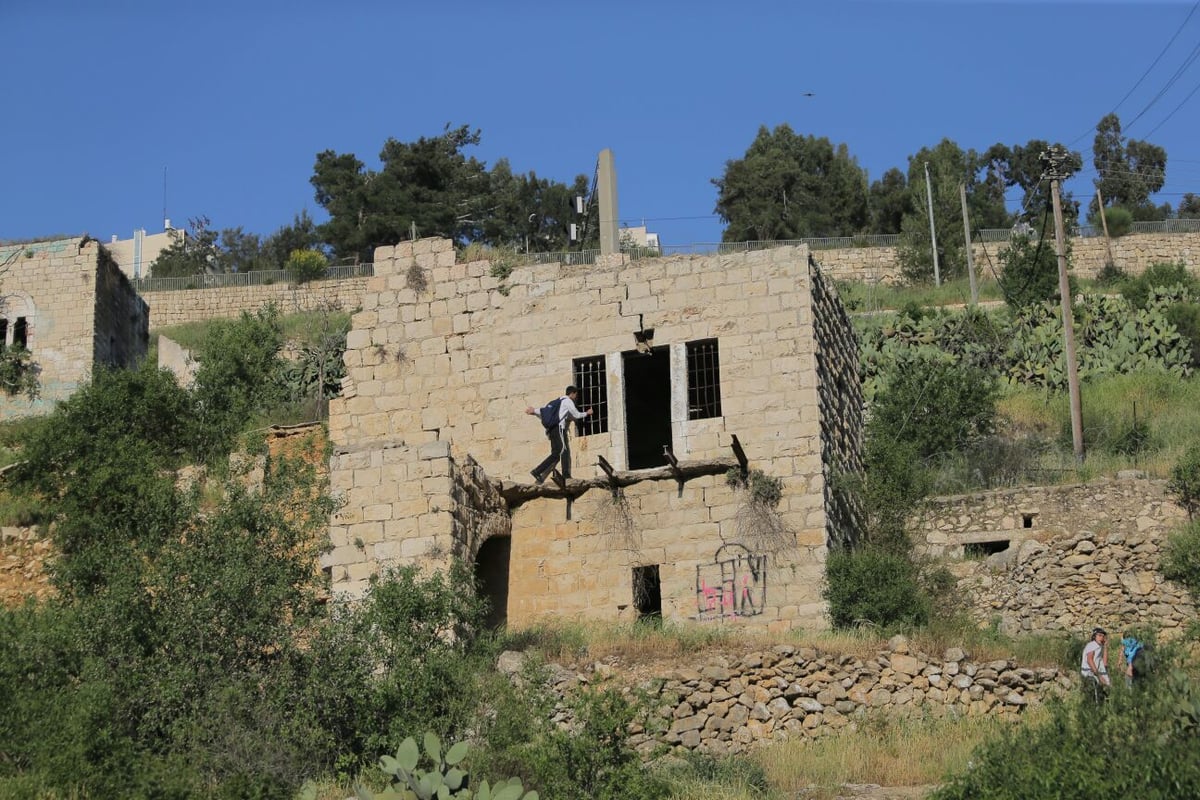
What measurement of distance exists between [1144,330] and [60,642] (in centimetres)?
2637

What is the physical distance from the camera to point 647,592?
2070 centimetres

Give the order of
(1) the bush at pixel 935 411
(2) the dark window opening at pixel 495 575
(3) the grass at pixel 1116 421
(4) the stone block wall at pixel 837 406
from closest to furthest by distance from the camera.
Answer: (2) the dark window opening at pixel 495 575, (4) the stone block wall at pixel 837 406, (3) the grass at pixel 1116 421, (1) the bush at pixel 935 411

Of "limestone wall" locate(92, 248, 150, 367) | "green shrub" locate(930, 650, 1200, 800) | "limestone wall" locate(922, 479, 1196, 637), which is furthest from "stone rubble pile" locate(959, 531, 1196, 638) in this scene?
"limestone wall" locate(92, 248, 150, 367)

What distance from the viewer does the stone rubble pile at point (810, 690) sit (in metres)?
17.3

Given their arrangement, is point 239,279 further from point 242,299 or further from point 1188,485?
point 1188,485

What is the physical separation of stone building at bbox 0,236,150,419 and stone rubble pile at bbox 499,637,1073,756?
70.7 feet

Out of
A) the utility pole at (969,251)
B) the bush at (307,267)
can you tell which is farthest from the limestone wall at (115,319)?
the utility pole at (969,251)

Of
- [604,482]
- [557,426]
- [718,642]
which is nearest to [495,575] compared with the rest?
[604,482]

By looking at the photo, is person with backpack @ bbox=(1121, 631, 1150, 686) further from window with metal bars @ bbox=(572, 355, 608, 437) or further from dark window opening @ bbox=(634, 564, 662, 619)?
window with metal bars @ bbox=(572, 355, 608, 437)

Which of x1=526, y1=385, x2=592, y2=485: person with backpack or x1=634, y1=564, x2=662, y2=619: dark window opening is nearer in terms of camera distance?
x1=634, y1=564, x2=662, y2=619: dark window opening

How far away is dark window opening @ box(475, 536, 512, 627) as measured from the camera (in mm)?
20547

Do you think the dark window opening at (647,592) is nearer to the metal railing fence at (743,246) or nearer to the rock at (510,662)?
the rock at (510,662)

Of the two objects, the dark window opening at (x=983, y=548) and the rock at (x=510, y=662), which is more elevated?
the dark window opening at (x=983, y=548)

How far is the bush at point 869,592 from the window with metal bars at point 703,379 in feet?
9.04
